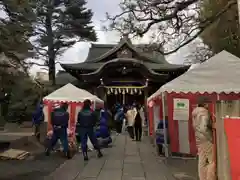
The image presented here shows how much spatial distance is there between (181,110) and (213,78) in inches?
80.8

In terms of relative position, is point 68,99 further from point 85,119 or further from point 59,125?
point 85,119

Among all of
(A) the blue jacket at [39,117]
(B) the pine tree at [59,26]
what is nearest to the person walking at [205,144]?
(A) the blue jacket at [39,117]

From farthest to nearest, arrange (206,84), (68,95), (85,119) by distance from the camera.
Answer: (68,95), (85,119), (206,84)

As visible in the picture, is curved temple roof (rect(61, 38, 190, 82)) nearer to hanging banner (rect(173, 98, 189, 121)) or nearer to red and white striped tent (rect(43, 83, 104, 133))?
red and white striped tent (rect(43, 83, 104, 133))

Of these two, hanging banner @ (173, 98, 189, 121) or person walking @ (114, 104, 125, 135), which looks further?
person walking @ (114, 104, 125, 135)

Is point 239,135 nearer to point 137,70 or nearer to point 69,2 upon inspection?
point 137,70

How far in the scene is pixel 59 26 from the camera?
35.1 metres

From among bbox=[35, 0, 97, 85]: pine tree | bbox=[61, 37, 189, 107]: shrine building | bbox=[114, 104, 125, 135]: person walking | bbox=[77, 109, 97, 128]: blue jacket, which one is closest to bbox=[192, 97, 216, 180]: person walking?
bbox=[77, 109, 97, 128]: blue jacket

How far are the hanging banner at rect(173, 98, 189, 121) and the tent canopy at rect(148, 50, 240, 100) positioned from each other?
57.5 inches

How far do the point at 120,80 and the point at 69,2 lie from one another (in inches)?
524

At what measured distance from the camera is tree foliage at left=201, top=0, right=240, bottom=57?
1548cm

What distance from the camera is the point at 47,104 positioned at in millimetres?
15727

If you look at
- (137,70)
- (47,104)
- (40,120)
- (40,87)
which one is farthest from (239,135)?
(40,87)

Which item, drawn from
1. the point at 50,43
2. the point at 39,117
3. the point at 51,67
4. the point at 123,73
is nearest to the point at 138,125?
the point at 39,117
